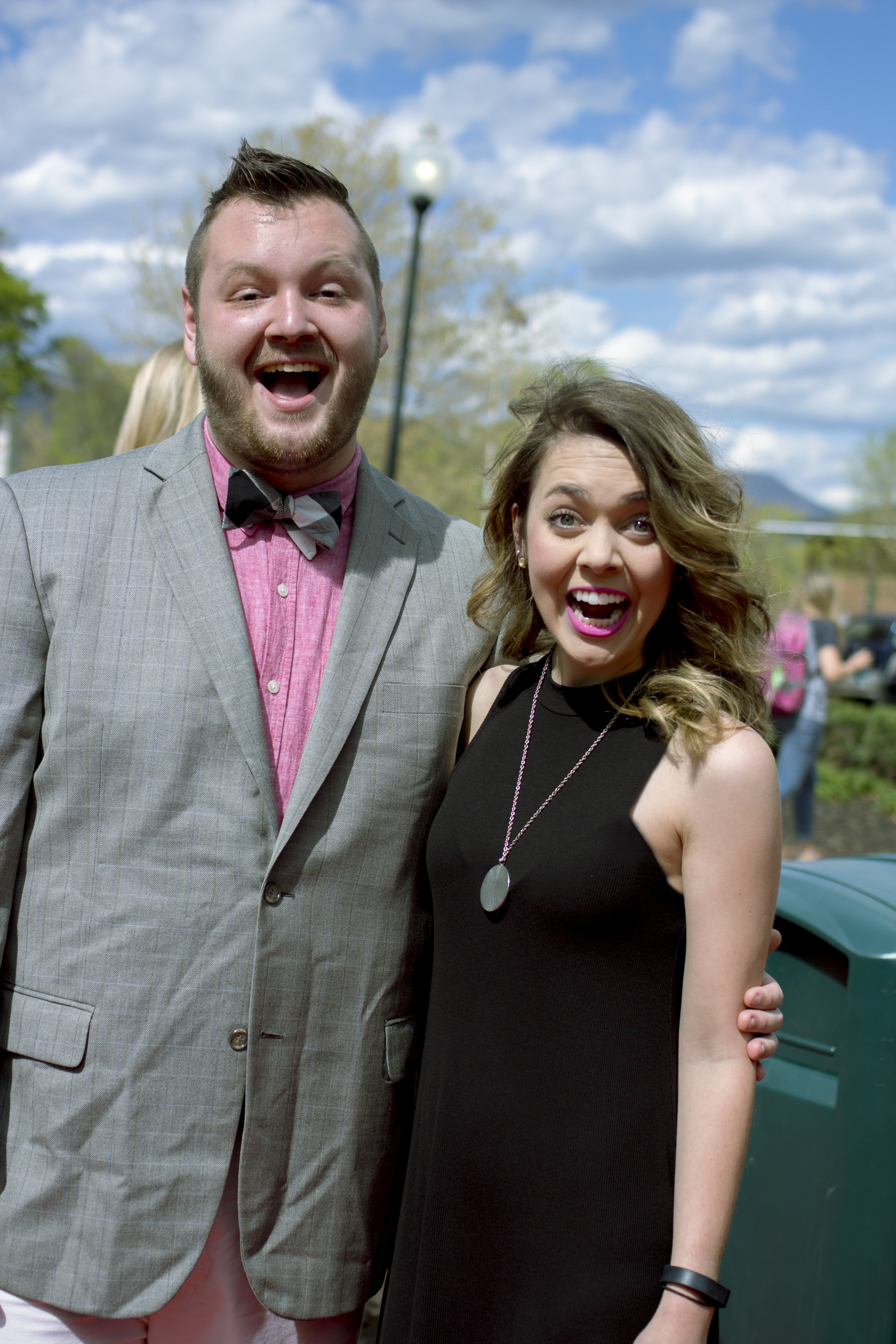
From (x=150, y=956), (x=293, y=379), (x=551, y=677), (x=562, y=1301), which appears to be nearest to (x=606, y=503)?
(x=551, y=677)

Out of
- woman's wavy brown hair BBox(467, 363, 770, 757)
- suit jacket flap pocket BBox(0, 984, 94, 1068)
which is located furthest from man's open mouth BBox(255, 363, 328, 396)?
suit jacket flap pocket BBox(0, 984, 94, 1068)

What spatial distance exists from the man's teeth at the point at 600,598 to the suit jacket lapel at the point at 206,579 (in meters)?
0.57

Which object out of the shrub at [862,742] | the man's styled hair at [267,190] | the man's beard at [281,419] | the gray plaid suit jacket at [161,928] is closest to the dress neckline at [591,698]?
the gray plaid suit jacket at [161,928]

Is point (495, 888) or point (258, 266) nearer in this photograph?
point (495, 888)

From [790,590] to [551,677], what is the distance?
2.43 feet

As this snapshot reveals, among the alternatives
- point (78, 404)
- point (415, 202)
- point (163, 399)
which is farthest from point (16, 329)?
point (163, 399)

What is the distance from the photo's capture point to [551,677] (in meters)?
2.13

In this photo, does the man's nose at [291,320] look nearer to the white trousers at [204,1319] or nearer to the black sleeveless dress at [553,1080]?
the black sleeveless dress at [553,1080]

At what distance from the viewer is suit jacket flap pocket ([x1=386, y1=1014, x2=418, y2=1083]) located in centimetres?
204

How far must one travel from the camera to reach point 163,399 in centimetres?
331

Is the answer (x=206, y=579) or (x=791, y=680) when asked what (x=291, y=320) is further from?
(x=791, y=680)

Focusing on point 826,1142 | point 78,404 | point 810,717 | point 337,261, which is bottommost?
point 826,1142

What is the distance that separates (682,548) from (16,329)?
1210 inches

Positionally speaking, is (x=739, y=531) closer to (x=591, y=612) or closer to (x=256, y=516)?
(x=591, y=612)
